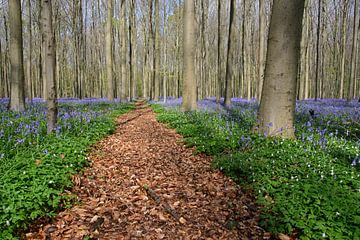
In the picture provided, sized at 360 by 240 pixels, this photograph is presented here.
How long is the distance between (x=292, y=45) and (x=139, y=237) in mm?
5542

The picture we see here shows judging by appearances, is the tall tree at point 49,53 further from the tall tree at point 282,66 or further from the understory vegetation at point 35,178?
the tall tree at point 282,66

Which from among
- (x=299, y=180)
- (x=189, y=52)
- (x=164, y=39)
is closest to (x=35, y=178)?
(x=299, y=180)

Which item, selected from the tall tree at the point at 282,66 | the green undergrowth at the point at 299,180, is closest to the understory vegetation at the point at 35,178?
the green undergrowth at the point at 299,180

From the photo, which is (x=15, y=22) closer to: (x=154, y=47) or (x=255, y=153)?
(x=255, y=153)

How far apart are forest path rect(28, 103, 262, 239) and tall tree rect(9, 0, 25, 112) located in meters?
6.82

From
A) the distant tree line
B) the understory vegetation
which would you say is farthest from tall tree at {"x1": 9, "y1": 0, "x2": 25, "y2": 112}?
the understory vegetation

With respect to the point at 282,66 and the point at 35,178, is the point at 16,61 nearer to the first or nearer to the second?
the point at 35,178

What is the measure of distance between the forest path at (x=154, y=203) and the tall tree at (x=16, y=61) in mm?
6820

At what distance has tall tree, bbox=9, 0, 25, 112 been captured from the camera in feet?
34.8

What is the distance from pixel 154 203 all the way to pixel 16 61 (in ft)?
34.5

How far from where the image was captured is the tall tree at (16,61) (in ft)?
34.8

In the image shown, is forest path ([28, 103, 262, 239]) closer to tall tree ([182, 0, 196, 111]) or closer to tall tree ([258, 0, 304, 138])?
tall tree ([258, 0, 304, 138])

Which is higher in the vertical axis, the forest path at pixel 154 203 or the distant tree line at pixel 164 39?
the distant tree line at pixel 164 39

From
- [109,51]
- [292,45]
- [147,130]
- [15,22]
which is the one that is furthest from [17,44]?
[292,45]
